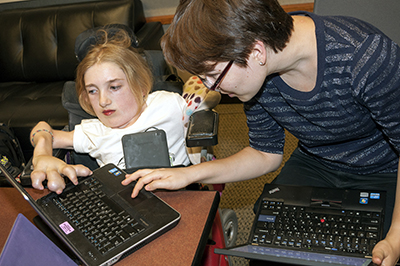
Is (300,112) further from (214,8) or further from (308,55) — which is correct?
(214,8)

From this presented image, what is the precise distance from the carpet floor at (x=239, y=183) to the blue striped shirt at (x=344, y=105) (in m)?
0.75

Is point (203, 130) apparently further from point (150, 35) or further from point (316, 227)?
point (150, 35)

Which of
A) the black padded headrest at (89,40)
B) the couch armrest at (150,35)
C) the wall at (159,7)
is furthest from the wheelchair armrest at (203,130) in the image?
the wall at (159,7)

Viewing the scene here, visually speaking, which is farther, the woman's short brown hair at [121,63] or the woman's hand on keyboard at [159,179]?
the woman's short brown hair at [121,63]

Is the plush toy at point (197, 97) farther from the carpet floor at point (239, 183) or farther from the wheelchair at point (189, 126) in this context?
the carpet floor at point (239, 183)

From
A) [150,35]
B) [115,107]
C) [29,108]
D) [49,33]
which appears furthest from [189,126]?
[49,33]

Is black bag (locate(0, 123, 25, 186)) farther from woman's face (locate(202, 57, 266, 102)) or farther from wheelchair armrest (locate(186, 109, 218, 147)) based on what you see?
woman's face (locate(202, 57, 266, 102))

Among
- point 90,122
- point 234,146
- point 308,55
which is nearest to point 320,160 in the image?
point 308,55

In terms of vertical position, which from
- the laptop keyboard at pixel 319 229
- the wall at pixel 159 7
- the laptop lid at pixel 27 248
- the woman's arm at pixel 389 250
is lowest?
the wall at pixel 159 7

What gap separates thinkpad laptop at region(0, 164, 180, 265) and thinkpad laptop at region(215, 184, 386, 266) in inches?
6.7

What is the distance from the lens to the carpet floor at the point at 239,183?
1.85 m

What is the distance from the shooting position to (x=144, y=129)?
1380 millimetres

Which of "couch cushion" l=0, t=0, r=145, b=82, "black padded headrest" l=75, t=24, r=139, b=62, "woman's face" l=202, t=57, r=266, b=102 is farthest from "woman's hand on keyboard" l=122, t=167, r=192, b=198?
"couch cushion" l=0, t=0, r=145, b=82

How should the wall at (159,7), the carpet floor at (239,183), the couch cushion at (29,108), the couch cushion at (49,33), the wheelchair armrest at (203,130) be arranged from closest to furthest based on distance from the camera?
the wheelchair armrest at (203,130)
the carpet floor at (239,183)
the couch cushion at (29,108)
the couch cushion at (49,33)
the wall at (159,7)
